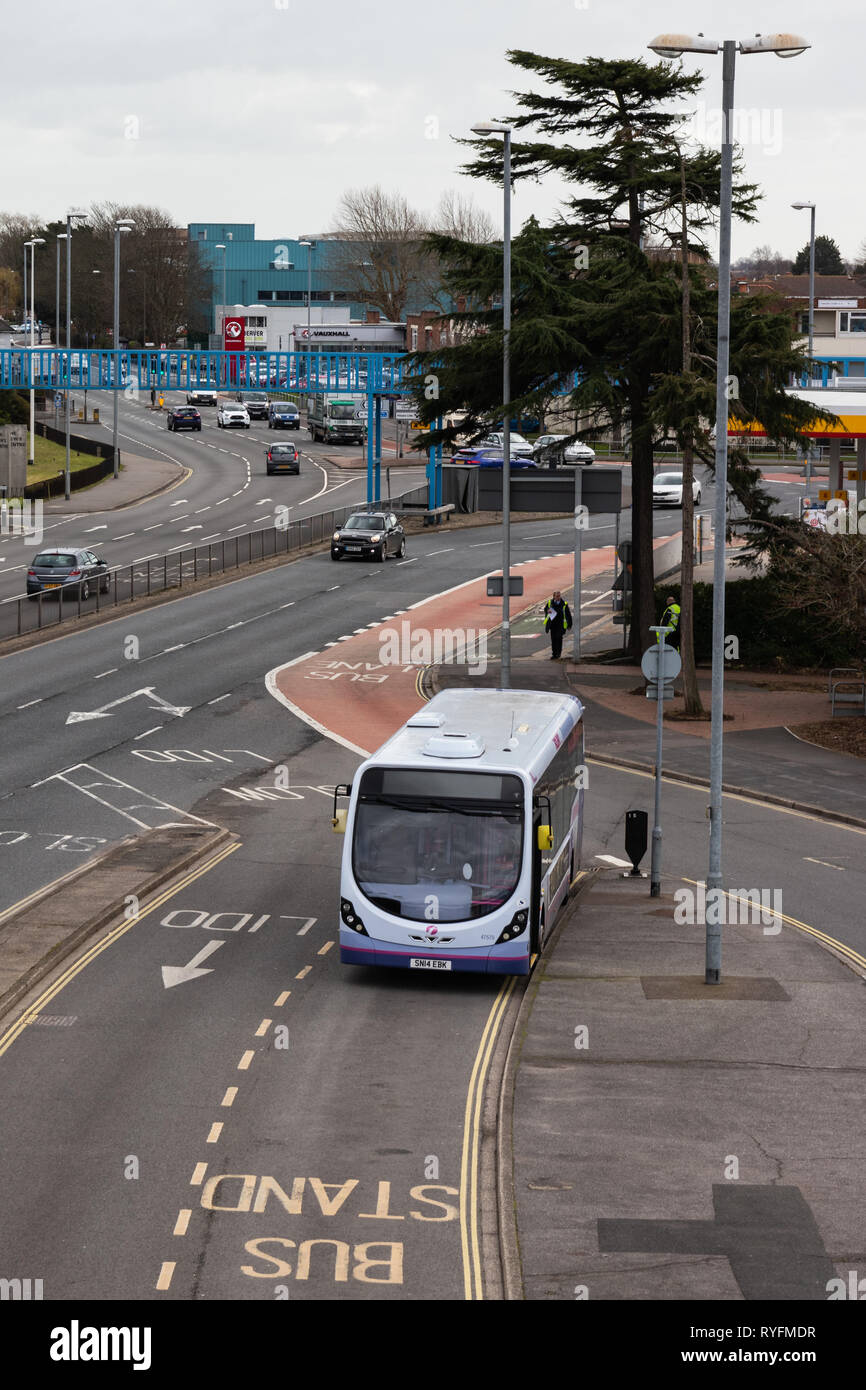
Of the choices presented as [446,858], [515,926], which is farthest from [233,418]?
[515,926]

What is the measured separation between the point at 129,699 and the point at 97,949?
1763 centimetres

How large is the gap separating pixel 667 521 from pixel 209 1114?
59.3 metres

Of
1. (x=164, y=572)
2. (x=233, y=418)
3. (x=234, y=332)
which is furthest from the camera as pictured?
(x=233, y=418)

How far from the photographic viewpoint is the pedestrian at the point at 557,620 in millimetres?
42438

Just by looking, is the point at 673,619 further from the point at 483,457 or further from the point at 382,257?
the point at 382,257

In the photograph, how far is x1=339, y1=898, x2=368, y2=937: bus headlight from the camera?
710 inches

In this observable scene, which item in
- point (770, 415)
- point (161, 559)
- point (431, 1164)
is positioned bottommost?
point (431, 1164)

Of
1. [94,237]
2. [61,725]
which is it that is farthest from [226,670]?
[94,237]

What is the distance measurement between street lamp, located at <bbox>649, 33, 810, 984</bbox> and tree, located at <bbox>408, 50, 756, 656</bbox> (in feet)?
58.3

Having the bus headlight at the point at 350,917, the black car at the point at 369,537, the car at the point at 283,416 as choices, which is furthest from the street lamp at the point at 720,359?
the car at the point at 283,416

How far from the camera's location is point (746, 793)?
29656 millimetres

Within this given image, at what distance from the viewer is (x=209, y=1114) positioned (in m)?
14.2

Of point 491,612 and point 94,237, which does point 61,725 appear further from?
point 94,237

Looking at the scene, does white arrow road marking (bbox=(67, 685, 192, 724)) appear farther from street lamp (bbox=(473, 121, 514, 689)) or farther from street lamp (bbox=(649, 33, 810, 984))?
street lamp (bbox=(649, 33, 810, 984))
